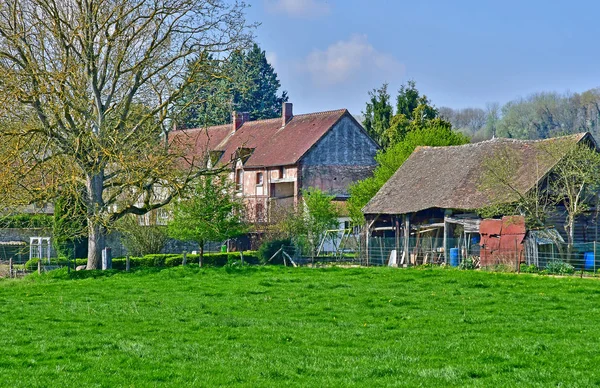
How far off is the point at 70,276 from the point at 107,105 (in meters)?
6.93

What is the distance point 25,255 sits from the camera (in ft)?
174

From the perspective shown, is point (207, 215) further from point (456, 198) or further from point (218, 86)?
point (456, 198)

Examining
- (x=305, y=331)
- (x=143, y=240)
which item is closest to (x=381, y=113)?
(x=143, y=240)

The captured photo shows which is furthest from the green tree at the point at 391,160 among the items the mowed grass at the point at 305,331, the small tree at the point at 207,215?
the mowed grass at the point at 305,331

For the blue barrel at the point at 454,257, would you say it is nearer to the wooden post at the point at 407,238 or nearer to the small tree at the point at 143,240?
the wooden post at the point at 407,238

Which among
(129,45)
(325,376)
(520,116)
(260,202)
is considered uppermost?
(520,116)

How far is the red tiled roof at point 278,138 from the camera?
209 feet

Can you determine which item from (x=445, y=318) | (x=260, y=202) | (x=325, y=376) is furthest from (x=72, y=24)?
(x=260, y=202)

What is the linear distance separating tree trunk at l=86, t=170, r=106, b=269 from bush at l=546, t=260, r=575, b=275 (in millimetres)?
16109

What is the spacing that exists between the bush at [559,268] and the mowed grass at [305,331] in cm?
539

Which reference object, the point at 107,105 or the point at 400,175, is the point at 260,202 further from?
the point at 107,105

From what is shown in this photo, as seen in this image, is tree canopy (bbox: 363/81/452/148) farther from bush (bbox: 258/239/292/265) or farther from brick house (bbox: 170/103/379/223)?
bush (bbox: 258/239/292/265)

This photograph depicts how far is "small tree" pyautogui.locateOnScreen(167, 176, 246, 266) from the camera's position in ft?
136

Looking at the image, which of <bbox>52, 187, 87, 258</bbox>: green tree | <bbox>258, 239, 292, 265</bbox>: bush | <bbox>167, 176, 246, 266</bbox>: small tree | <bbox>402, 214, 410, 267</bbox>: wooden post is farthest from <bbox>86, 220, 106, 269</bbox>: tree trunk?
<bbox>402, 214, 410, 267</bbox>: wooden post
